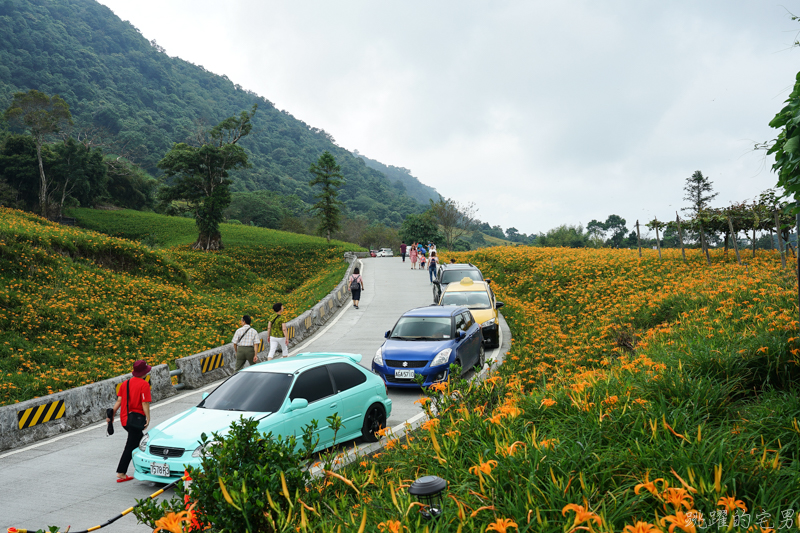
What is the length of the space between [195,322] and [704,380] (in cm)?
1831

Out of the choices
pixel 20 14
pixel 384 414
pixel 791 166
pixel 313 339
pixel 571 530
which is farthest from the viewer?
pixel 20 14

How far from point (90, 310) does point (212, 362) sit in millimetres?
7336

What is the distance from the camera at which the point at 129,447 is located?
6.59 m

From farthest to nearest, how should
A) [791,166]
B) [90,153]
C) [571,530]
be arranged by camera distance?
1. [90,153]
2. [791,166]
3. [571,530]

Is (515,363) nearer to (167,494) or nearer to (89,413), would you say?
(167,494)

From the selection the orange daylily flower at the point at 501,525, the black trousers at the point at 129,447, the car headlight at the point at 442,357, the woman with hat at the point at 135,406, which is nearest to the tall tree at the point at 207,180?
the car headlight at the point at 442,357

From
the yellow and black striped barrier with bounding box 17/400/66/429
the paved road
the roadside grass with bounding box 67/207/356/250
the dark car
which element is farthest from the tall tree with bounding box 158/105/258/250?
the yellow and black striped barrier with bounding box 17/400/66/429

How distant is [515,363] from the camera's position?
10164mm

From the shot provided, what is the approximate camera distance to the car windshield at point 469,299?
15.3 meters

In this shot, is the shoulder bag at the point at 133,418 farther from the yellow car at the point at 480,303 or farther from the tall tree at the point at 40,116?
the tall tree at the point at 40,116

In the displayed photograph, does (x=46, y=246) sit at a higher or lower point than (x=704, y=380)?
higher

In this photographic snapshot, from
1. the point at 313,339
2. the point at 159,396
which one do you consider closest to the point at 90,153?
the point at 313,339

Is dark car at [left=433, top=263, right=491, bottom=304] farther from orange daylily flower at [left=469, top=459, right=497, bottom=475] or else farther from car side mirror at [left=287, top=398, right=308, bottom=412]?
orange daylily flower at [left=469, top=459, right=497, bottom=475]

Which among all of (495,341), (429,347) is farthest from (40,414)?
(495,341)
